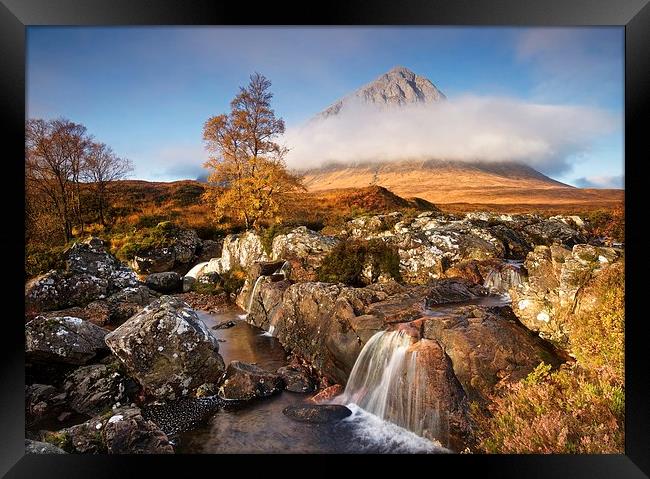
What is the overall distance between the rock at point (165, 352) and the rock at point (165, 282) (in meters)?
0.54

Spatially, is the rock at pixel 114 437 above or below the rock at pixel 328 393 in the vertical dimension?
below

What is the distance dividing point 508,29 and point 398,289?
3.27 m

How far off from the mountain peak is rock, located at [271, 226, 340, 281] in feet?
5.81

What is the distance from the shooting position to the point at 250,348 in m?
4.84

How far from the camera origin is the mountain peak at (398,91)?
4156 mm

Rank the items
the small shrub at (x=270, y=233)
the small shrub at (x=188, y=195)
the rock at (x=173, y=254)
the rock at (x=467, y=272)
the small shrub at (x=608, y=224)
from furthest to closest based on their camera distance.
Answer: the rock at (x=173, y=254), the small shrub at (x=270, y=233), the small shrub at (x=188, y=195), the rock at (x=467, y=272), the small shrub at (x=608, y=224)

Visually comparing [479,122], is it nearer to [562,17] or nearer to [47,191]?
[562,17]

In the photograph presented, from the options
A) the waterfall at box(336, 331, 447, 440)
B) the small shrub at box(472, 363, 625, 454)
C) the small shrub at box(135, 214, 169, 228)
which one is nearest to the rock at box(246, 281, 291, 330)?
the waterfall at box(336, 331, 447, 440)

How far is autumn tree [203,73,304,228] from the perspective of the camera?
440 cm

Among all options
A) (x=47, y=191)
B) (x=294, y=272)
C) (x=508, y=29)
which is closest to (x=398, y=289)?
(x=294, y=272)

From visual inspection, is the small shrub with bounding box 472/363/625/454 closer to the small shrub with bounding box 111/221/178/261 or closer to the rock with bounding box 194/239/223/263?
the rock with bounding box 194/239/223/263

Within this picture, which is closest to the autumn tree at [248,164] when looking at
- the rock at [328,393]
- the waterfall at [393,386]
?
the waterfall at [393,386]

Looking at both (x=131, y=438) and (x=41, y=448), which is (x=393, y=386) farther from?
(x=41, y=448)

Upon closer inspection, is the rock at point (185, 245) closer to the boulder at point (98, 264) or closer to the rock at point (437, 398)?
the boulder at point (98, 264)
